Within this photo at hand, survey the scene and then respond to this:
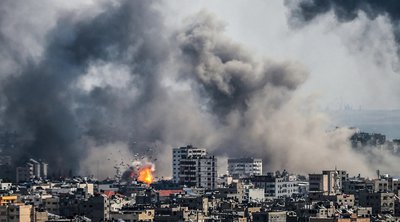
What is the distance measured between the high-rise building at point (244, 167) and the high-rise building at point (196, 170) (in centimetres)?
784

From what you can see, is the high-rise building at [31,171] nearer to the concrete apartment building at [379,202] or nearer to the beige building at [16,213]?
the concrete apartment building at [379,202]

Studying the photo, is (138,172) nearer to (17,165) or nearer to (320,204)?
(17,165)

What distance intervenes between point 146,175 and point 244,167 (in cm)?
1124

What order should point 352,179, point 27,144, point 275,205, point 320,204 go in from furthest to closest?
point 27,144 < point 352,179 < point 275,205 < point 320,204

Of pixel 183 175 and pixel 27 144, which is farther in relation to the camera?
pixel 27 144

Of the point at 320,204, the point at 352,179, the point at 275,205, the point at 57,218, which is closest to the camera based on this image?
the point at 57,218

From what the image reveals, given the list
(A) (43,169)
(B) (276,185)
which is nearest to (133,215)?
(B) (276,185)

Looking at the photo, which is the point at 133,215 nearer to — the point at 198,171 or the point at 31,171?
the point at 198,171

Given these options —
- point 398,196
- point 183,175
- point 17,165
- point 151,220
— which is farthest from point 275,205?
point 17,165

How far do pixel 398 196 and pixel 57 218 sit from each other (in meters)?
24.8

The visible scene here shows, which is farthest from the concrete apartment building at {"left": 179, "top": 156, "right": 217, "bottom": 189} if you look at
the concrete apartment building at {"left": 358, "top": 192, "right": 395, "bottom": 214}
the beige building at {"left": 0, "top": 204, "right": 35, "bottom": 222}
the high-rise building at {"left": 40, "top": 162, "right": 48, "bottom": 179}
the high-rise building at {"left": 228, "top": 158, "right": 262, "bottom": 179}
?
the beige building at {"left": 0, "top": 204, "right": 35, "bottom": 222}

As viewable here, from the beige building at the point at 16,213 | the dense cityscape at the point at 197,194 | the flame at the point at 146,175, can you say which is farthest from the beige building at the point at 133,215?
the flame at the point at 146,175

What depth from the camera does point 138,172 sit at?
404ft

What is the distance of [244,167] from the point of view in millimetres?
133375
